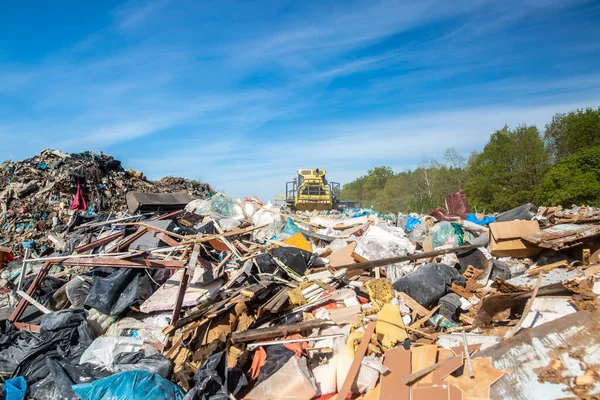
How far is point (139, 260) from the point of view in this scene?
4.87m

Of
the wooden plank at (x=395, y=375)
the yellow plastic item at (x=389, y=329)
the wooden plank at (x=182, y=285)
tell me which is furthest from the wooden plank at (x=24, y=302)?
the wooden plank at (x=395, y=375)

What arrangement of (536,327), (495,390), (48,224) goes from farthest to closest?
(48,224), (536,327), (495,390)

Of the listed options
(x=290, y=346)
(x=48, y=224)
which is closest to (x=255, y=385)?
(x=290, y=346)

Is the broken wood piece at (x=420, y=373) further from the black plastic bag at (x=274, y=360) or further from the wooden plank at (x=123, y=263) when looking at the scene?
the wooden plank at (x=123, y=263)

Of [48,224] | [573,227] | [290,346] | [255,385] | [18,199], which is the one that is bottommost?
[255,385]

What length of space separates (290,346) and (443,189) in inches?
1048

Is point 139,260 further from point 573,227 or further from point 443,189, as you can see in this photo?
point 443,189

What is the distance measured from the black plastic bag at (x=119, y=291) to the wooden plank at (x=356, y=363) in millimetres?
2922

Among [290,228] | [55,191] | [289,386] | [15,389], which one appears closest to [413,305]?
[289,386]

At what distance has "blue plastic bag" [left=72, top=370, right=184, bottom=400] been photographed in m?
3.17

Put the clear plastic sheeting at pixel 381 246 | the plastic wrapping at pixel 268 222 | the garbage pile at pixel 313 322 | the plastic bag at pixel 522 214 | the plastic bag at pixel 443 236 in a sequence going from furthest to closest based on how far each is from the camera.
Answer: the plastic wrapping at pixel 268 222 < the plastic bag at pixel 522 214 < the plastic bag at pixel 443 236 < the clear plastic sheeting at pixel 381 246 < the garbage pile at pixel 313 322

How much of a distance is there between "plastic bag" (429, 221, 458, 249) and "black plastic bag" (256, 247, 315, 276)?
2794mm

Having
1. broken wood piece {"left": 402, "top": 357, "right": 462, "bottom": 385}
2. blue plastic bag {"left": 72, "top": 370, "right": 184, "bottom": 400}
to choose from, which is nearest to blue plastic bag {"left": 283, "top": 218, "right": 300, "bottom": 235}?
blue plastic bag {"left": 72, "top": 370, "right": 184, "bottom": 400}

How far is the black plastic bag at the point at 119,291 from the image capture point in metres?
4.69
